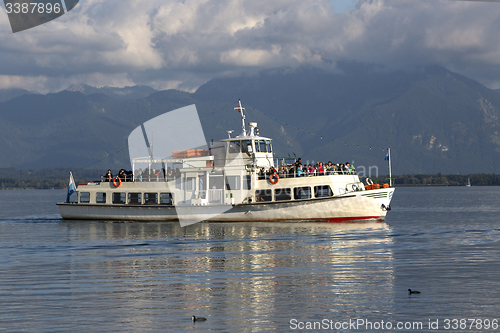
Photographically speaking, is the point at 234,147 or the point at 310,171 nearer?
the point at 310,171

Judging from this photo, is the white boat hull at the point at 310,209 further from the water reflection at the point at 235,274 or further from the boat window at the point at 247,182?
the water reflection at the point at 235,274

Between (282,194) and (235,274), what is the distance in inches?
839

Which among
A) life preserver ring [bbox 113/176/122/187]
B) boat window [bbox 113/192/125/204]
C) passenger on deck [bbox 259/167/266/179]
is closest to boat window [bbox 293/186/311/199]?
passenger on deck [bbox 259/167/266/179]

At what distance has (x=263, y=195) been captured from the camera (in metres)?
44.5

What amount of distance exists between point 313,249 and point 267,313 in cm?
1340

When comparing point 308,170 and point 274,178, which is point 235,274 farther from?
point 308,170

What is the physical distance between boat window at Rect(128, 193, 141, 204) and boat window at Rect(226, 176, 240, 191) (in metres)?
7.75

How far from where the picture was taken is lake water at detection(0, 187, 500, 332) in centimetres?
1630

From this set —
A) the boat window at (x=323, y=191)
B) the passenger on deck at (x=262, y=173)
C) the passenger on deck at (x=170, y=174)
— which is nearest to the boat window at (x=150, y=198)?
the passenger on deck at (x=170, y=174)

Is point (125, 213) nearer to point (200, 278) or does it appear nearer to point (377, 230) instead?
point (377, 230)

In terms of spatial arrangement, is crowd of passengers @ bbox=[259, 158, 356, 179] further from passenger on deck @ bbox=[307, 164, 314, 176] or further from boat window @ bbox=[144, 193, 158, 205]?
boat window @ bbox=[144, 193, 158, 205]

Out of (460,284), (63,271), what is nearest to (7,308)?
(63,271)

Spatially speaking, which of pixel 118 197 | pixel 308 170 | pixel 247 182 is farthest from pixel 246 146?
pixel 118 197

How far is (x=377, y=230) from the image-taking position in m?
39.8
